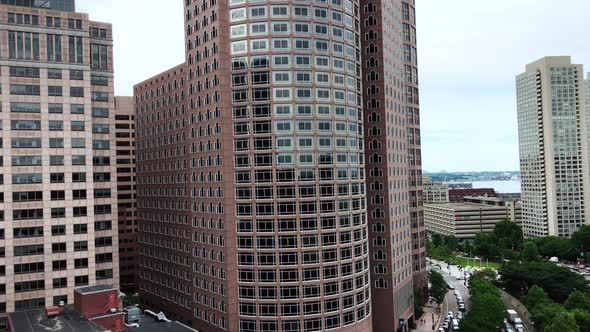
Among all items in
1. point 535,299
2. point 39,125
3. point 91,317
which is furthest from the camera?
point 535,299

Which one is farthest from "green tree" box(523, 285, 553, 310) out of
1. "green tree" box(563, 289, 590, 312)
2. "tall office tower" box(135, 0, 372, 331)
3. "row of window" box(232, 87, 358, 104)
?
"row of window" box(232, 87, 358, 104)

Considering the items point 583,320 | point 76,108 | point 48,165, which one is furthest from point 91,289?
point 583,320

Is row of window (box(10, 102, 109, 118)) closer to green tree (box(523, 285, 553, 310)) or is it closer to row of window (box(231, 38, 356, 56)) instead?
row of window (box(231, 38, 356, 56))

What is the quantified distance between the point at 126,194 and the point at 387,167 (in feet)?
286

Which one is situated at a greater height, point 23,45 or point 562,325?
point 23,45

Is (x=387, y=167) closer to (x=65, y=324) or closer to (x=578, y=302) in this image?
(x=578, y=302)

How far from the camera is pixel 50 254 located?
87750mm

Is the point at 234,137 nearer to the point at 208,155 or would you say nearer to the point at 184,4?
the point at 208,155

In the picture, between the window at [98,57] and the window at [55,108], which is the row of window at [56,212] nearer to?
the window at [55,108]

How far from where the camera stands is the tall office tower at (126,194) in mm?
161750

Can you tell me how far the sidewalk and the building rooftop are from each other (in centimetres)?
6401

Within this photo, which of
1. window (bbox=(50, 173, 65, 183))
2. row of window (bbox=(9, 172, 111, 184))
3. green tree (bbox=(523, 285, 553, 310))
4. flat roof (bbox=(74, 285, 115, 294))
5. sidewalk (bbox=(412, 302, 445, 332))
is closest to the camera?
flat roof (bbox=(74, 285, 115, 294))

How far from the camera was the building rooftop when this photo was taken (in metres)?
72.4

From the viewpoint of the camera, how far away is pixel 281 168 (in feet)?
308
